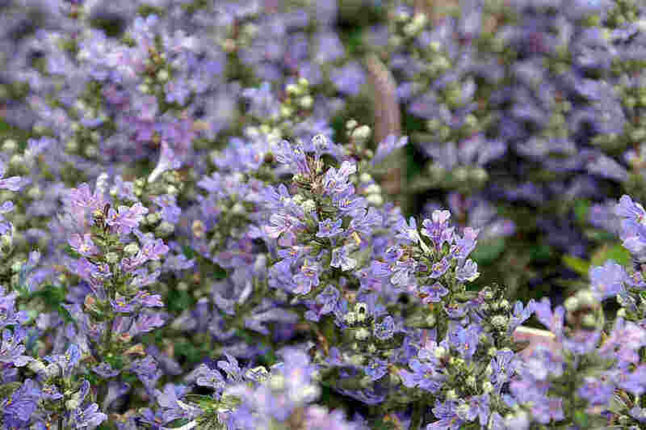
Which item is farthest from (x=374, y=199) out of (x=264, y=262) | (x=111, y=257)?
(x=111, y=257)

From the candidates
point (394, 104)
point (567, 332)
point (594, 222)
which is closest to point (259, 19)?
point (394, 104)

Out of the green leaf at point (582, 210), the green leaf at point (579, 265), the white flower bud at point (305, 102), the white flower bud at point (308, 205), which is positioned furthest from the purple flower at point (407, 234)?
the green leaf at point (582, 210)

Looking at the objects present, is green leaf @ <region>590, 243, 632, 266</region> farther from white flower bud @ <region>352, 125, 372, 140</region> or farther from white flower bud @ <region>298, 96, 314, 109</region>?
white flower bud @ <region>298, 96, 314, 109</region>

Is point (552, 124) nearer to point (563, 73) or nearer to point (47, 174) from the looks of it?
point (563, 73)

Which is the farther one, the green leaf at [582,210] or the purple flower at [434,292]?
the green leaf at [582,210]

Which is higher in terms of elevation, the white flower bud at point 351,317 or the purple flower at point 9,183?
the purple flower at point 9,183

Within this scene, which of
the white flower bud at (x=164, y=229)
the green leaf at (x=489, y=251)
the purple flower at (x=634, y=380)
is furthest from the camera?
the green leaf at (x=489, y=251)

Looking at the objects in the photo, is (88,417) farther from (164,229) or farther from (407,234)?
(407,234)

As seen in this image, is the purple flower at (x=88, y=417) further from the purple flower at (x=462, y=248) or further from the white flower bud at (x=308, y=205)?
the purple flower at (x=462, y=248)

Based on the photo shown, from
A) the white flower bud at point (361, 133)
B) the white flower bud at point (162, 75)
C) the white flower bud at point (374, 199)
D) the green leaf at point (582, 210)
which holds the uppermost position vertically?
the white flower bud at point (162, 75)
